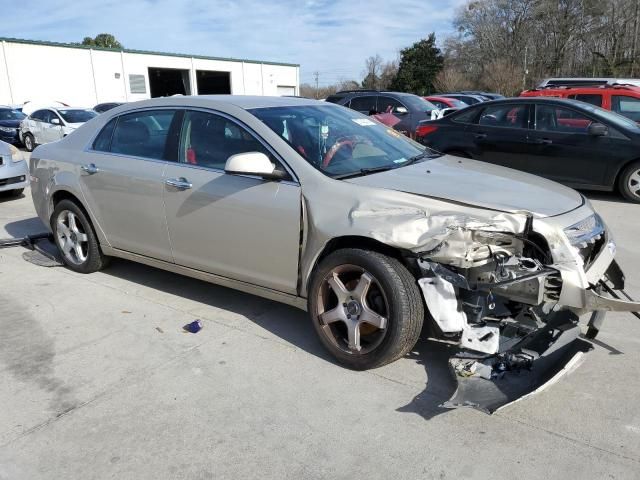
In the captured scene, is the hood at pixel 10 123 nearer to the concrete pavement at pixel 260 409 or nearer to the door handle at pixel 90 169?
the door handle at pixel 90 169

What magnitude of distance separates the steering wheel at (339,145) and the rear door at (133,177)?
1292mm

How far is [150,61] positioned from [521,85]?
2675cm

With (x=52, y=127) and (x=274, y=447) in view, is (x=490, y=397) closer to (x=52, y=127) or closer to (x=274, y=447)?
(x=274, y=447)

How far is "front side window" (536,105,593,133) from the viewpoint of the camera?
8312 millimetres

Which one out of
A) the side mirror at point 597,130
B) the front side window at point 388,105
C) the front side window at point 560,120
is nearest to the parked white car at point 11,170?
the front side window at point 388,105

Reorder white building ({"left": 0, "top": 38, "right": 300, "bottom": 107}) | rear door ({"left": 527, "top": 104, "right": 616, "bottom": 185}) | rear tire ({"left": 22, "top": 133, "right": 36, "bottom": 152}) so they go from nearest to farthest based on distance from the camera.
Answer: rear door ({"left": 527, "top": 104, "right": 616, "bottom": 185}), rear tire ({"left": 22, "top": 133, "right": 36, "bottom": 152}), white building ({"left": 0, "top": 38, "right": 300, "bottom": 107})

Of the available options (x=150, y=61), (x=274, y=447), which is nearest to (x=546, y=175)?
(x=274, y=447)

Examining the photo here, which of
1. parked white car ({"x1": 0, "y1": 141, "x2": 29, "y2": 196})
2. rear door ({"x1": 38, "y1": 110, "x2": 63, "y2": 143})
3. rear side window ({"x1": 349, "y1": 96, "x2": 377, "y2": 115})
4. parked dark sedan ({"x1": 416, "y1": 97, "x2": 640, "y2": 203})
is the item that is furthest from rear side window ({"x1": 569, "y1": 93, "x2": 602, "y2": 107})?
rear door ({"x1": 38, "y1": 110, "x2": 63, "y2": 143})

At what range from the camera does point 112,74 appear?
113 feet

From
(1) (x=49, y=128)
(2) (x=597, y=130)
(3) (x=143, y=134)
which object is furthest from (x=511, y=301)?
(1) (x=49, y=128)

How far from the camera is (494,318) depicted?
317cm

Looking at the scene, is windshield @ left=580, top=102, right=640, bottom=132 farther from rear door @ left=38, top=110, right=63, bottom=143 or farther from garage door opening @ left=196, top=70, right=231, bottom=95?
garage door opening @ left=196, top=70, right=231, bottom=95

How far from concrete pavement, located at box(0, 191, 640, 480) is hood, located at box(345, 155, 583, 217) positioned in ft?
3.48

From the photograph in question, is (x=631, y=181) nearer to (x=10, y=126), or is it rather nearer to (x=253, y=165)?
(x=253, y=165)
